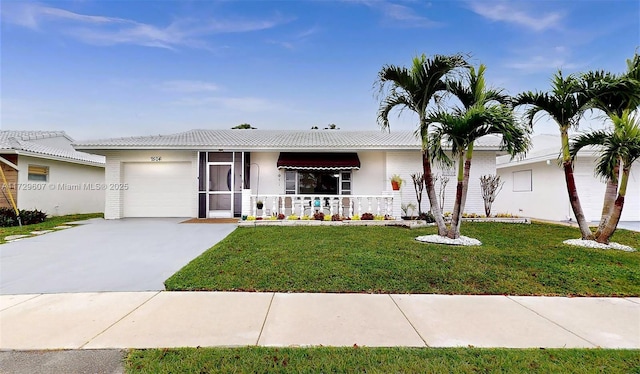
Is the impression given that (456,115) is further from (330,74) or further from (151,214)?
(151,214)

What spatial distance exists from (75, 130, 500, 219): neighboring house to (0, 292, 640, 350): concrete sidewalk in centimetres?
920

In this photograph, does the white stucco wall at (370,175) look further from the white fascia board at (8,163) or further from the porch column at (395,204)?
the white fascia board at (8,163)

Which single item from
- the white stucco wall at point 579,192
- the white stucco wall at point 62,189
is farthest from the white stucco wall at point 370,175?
the white stucco wall at point 62,189

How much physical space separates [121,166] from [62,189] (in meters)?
5.56

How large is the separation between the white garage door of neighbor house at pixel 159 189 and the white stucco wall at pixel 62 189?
5.00m

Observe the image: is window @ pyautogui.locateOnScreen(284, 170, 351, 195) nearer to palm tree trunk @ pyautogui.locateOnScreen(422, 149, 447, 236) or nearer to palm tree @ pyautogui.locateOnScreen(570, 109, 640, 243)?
palm tree trunk @ pyautogui.locateOnScreen(422, 149, 447, 236)

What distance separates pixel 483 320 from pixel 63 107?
26.4 meters

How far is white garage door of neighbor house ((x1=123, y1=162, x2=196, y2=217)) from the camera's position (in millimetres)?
15320

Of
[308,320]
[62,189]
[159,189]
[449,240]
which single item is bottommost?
[308,320]

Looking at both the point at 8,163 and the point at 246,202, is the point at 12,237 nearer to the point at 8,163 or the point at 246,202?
the point at 8,163

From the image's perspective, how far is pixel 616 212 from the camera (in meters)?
8.36

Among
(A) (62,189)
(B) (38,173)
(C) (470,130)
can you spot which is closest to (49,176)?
(B) (38,173)

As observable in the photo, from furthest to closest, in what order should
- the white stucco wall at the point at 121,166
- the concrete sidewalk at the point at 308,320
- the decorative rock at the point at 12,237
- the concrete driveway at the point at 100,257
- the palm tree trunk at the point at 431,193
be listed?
the white stucco wall at the point at 121,166
the decorative rock at the point at 12,237
the palm tree trunk at the point at 431,193
the concrete driveway at the point at 100,257
the concrete sidewalk at the point at 308,320

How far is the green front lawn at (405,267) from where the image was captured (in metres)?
5.29
